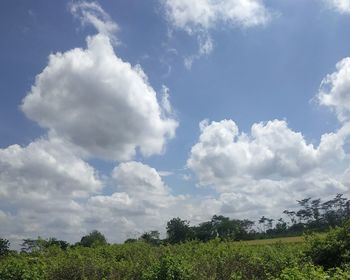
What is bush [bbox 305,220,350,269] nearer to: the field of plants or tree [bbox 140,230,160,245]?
the field of plants

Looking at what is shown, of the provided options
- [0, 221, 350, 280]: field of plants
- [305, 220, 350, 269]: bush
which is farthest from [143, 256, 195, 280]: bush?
[305, 220, 350, 269]: bush

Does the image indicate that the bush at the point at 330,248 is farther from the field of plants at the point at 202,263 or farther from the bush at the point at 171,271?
the bush at the point at 171,271

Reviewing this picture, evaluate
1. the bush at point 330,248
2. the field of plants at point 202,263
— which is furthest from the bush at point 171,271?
the bush at point 330,248

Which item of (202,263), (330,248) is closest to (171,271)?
(202,263)

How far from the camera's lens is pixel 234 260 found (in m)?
13.4

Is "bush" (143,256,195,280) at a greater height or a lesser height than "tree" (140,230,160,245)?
lesser

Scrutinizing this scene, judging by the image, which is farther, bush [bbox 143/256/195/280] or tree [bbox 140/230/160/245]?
tree [bbox 140/230/160/245]

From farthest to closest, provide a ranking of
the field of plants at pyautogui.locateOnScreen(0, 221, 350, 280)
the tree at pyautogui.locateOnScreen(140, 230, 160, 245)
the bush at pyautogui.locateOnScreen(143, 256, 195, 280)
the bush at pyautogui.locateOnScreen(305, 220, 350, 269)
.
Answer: the tree at pyautogui.locateOnScreen(140, 230, 160, 245) → the bush at pyautogui.locateOnScreen(305, 220, 350, 269) → the field of plants at pyautogui.locateOnScreen(0, 221, 350, 280) → the bush at pyautogui.locateOnScreen(143, 256, 195, 280)

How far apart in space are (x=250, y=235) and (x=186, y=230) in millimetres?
13564

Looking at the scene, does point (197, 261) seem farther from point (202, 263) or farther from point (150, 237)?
point (150, 237)

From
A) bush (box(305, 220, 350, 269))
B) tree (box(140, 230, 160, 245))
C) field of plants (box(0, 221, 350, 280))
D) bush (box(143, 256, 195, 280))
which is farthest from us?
tree (box(140, 230, 160, 245))

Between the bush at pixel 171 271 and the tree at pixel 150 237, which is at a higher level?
the tree at pixel 150 237

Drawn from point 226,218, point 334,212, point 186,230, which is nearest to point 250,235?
point 186,230

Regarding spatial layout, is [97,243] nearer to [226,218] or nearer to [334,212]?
[226,218]
